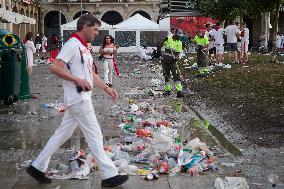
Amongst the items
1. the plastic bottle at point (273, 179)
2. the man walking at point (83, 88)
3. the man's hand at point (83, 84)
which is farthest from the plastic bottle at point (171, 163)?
the man's hand at point (83, 84)

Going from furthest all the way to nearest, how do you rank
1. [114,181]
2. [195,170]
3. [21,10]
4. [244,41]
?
[21,10], [244,41], [195,170], [114,181]

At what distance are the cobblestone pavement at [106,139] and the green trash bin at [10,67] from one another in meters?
0.32

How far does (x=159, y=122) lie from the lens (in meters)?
11.1

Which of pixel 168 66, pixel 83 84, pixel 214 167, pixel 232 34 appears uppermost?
pixel 232 34

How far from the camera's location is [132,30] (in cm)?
4656

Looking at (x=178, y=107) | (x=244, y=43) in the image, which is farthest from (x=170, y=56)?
(x=244, y=43)

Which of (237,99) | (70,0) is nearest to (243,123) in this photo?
(237,99)

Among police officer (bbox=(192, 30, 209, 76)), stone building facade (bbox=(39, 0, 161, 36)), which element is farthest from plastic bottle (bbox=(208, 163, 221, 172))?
stone building facade (bbox=(39, 0, 161, 36))

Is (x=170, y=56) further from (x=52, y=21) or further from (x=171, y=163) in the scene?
(x=52, y=21)

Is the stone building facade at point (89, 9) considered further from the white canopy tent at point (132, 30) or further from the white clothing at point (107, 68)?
the white clothing at point (107, 68)

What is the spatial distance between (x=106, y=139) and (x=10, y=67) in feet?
16.7

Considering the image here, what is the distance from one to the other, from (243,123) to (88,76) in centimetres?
533

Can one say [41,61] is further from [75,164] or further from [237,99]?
[75,164]

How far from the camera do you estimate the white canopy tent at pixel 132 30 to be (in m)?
46.2
